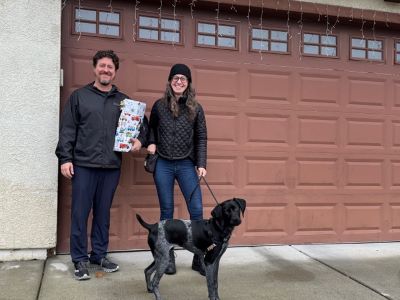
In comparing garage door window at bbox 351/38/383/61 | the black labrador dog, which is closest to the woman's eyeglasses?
the black labrador dog

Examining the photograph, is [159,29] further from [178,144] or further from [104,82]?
[178,144]

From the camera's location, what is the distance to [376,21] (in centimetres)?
550

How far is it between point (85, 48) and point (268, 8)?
6.99 feet

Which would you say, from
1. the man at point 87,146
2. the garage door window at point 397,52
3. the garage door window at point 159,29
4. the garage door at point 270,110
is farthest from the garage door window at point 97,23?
the garage door window at point 397,52

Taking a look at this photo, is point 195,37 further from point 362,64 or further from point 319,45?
point 362,64

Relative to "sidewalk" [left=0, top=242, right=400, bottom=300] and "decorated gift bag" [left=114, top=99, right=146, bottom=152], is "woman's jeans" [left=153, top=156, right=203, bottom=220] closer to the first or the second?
"decorated gift bag" [left=114, top=99, right=146, bottom=152]

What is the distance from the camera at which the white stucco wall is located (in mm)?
4395

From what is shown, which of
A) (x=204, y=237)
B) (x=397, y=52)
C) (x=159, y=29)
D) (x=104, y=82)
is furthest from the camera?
(x=397, y=52)

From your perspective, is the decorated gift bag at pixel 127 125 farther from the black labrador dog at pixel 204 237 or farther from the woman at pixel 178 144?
the black labrador dog at pixel 204 237

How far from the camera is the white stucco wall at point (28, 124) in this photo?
14.4 feet

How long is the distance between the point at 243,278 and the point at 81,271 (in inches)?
57.8

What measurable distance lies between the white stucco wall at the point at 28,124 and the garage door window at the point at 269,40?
2.24m

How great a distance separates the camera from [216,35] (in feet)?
16.9

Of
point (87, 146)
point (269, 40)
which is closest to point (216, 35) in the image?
point (269, 40)
